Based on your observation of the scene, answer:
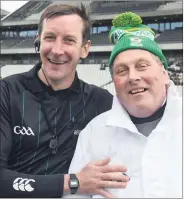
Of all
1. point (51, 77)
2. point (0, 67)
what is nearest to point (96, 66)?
point (0, 67)

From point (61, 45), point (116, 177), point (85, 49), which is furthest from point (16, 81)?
point (116, 177)

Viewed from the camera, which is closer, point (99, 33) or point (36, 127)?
point (36, 127)

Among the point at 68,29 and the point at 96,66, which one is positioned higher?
the point at 68,29

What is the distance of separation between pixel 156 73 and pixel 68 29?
0.57m

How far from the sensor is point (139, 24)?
174cm

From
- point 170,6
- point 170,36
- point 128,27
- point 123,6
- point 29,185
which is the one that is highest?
point 123,6

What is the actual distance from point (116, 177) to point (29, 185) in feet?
1.51

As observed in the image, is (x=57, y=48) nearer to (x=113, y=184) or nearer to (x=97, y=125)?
(x=97, y=125)

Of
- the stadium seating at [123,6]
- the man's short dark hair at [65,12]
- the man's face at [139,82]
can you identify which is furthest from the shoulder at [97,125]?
the stadium seating at [123,6]

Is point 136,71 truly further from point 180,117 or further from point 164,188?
point 164,188

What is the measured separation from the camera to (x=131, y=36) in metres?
1.62

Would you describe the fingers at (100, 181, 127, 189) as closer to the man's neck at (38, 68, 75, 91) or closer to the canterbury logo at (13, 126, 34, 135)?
the canterbury logo at (13, 126, 34, 135)

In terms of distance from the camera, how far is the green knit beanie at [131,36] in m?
1.57

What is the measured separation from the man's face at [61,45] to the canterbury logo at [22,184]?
1.91 ft
